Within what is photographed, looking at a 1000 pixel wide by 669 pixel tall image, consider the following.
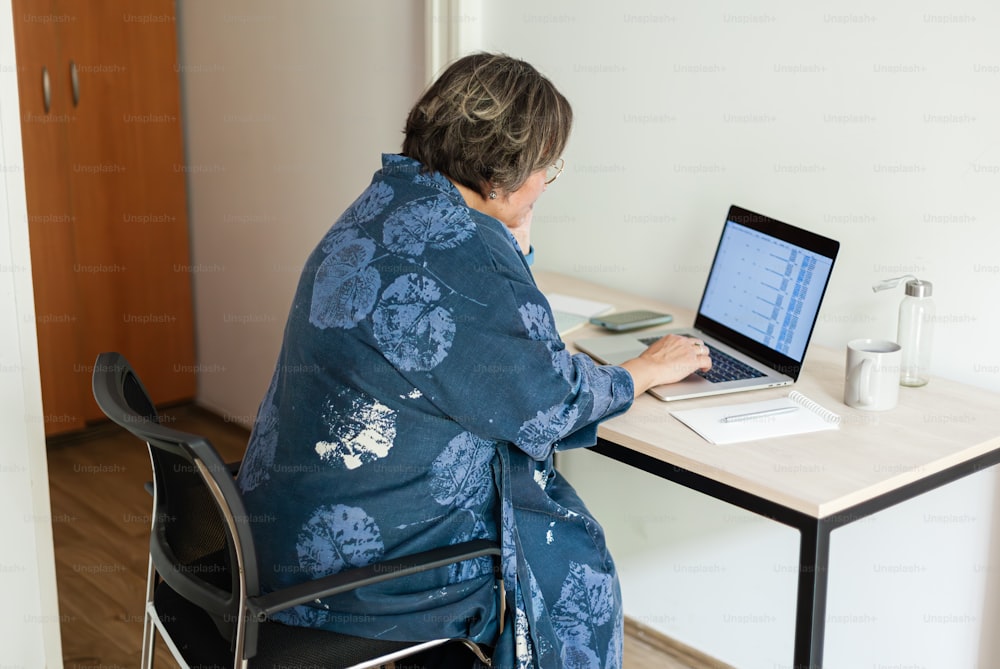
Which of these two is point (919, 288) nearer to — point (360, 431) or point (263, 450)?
point (360, 431)

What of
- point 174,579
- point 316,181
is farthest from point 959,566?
point 316,181

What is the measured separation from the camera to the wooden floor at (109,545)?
7.99 feet

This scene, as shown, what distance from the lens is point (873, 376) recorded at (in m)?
1.75

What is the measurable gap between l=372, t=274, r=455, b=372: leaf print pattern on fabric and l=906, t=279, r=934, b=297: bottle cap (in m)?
0.86

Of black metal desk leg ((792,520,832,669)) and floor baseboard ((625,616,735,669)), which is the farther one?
floor baseboard ((625,616,735,669))

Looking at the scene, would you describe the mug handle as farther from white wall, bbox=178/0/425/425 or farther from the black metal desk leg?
white wall, bbox=178/0/425/425

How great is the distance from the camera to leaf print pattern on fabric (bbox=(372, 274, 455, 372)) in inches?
57.6

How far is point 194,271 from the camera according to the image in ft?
12.3

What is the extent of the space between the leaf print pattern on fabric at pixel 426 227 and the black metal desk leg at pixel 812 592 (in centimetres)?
62

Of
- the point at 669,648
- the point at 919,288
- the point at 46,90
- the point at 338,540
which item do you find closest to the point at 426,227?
the point at 338,540

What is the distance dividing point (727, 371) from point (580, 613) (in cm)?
55

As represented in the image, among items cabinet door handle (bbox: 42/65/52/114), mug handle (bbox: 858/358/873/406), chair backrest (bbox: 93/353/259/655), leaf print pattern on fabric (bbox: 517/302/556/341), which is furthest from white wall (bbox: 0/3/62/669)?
mug handle (bbox: 858/358/873/406)

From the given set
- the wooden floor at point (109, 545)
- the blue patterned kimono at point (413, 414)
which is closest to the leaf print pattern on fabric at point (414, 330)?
the blue patterned kimono at point (413, 414)

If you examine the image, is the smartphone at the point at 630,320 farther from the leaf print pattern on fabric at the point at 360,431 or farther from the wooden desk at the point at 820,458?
the leaf print pattern on fabric at the point at 360,431
